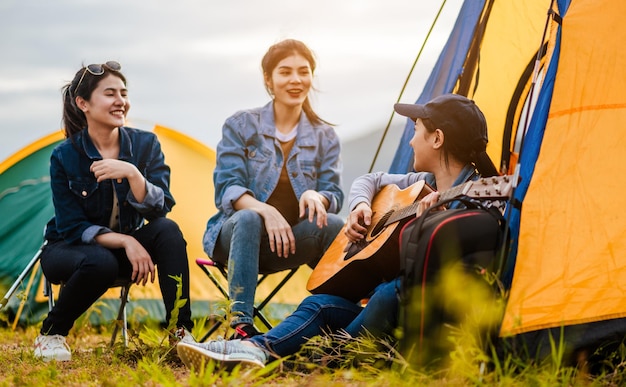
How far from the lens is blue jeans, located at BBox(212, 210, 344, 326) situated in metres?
3.15

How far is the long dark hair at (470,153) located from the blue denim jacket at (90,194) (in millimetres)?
1172

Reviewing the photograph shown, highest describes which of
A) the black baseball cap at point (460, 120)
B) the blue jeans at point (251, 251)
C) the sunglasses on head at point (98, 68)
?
the sunglasses on head at point (98, 68)

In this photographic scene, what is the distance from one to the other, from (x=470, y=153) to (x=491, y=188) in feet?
1.45

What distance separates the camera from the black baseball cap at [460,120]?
9.33ft

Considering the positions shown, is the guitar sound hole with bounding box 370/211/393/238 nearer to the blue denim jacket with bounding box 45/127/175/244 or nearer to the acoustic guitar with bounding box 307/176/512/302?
the acoustic guitar with bounding box 307/176/512/302

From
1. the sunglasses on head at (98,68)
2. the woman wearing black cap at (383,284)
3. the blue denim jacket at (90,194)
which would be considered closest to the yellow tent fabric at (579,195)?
the woman wearing black cap at (383,284)

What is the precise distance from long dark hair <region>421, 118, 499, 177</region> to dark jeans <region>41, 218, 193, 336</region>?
110 cm

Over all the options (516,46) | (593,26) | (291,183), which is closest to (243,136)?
(291,183)

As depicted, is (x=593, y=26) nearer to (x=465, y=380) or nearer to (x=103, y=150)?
(x=465, y=380)

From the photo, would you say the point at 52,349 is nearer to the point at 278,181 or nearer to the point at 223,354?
the point at 223,354

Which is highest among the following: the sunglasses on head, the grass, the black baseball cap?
the sunglasses on head

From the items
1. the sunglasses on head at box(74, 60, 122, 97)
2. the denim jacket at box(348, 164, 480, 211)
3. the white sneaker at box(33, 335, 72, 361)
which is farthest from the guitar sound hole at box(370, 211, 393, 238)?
the sunglasses on head at box(74, 60, 122, 97)

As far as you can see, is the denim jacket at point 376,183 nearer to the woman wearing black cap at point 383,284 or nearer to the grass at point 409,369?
the woman wearing black cap at point 383,284

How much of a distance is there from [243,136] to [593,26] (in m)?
1.58
